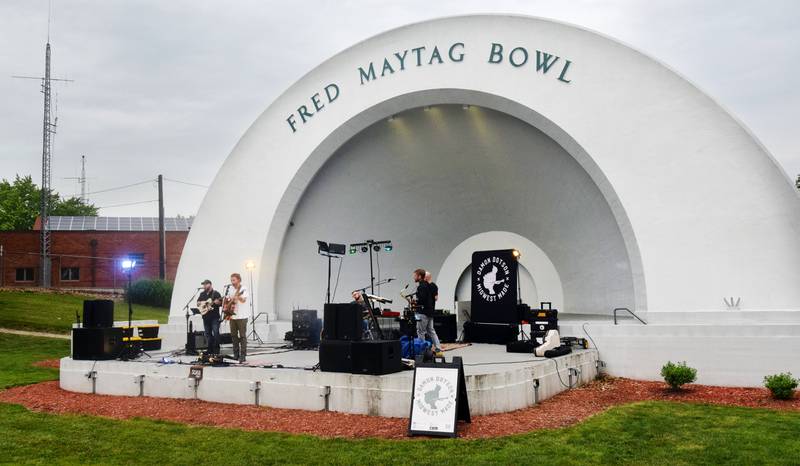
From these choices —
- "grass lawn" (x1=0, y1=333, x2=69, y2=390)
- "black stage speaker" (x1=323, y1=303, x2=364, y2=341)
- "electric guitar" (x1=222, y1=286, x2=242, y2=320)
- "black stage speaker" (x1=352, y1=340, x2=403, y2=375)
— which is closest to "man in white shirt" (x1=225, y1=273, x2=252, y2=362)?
"electric guitar" (x1=222, y1=286, x2=242, y2=320)

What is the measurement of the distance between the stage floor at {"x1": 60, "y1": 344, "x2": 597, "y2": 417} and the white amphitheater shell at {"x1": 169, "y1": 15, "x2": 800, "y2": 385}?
106 inches

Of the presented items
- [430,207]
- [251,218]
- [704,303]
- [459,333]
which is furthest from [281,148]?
[704,303]

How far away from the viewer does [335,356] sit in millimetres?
9016

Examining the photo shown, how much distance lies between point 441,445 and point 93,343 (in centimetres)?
744

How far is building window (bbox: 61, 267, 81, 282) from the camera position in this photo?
3728 cm

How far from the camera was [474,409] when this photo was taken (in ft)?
26.6

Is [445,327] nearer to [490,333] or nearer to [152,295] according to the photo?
[490,333]

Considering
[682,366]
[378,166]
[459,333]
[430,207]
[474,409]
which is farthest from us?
[430,207]

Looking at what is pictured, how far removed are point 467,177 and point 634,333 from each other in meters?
7.45

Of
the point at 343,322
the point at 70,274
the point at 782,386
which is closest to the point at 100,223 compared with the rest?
the point at 70,274

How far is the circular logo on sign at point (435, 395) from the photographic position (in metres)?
7.49

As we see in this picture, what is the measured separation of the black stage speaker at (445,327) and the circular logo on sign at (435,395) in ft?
24.3

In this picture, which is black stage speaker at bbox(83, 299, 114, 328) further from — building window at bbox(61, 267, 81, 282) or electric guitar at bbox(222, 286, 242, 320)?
building window at bbox(61, 267, 81, 282)

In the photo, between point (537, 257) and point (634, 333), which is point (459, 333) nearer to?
point (537, 257)
